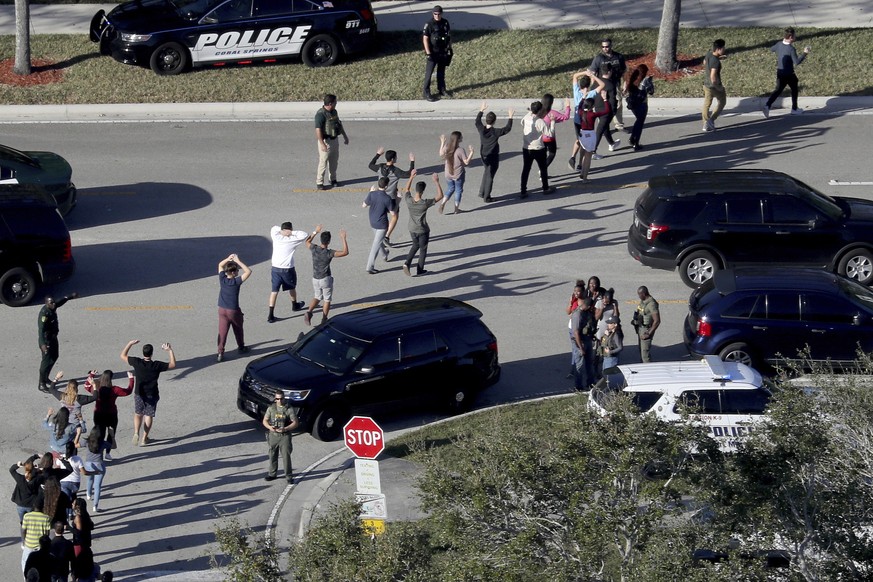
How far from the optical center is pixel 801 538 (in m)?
9.24

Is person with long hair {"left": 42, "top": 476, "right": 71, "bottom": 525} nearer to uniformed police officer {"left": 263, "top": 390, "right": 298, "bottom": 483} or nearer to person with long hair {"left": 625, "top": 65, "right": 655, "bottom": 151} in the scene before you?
uniformed police officer {"left": 263, "top": 390, "right": 298, "bottom": 483}

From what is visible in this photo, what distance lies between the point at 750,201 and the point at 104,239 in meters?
10.9

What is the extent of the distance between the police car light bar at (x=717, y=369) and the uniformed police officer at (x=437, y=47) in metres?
12.7

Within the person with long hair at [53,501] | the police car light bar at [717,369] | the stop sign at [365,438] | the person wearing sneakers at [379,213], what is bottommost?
the person with long hair at [53,501]

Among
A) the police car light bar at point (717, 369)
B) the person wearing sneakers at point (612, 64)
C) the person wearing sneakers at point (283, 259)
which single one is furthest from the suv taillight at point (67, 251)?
the person wearing sneakers at point (612, 64)

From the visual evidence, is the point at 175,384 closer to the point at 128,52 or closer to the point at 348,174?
the point at 348,174

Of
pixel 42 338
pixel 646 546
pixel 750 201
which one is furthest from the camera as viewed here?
pixel 750 201

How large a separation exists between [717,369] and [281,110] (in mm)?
14869

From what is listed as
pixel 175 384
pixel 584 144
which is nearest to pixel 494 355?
pixel 175 384

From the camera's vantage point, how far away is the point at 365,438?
12.6m

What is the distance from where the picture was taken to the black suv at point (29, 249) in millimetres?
19297

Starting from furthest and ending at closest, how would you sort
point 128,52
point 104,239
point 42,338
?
point 128,52, point 104,239, point 42,338

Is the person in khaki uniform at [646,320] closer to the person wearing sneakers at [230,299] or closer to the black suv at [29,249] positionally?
the person wearing sneakers at [230,299]

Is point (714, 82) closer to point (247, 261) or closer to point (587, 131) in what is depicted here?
point (587, 131)
